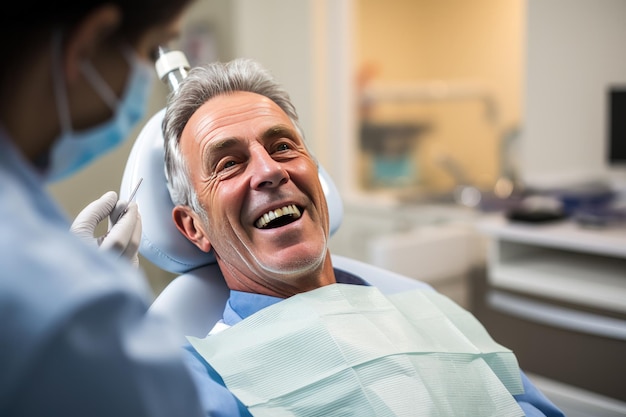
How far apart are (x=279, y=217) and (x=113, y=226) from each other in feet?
1.28

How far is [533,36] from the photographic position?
2.71 m

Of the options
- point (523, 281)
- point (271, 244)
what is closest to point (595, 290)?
point (523, 281)

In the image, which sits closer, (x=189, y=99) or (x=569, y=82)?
(x=189, y=99)

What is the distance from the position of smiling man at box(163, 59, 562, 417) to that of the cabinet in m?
1.01

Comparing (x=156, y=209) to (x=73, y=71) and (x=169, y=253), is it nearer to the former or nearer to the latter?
(x=169, y=253)

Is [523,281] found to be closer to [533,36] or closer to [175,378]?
[533,36]

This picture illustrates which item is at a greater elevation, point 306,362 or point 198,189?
point 198,189

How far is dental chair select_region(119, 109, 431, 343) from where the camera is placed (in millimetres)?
1273

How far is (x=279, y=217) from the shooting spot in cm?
126

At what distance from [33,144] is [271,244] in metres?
0.66

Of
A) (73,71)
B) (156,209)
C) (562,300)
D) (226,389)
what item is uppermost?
(73,71)

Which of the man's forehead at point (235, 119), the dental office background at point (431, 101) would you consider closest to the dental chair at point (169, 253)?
the man's forehead at point (235, 119)

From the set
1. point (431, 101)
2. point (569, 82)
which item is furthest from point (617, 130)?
point (431, 101)

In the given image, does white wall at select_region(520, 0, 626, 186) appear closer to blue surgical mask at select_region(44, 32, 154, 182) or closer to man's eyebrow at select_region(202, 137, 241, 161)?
man's eyebrow at select_region(202, 137, 241, 161)
